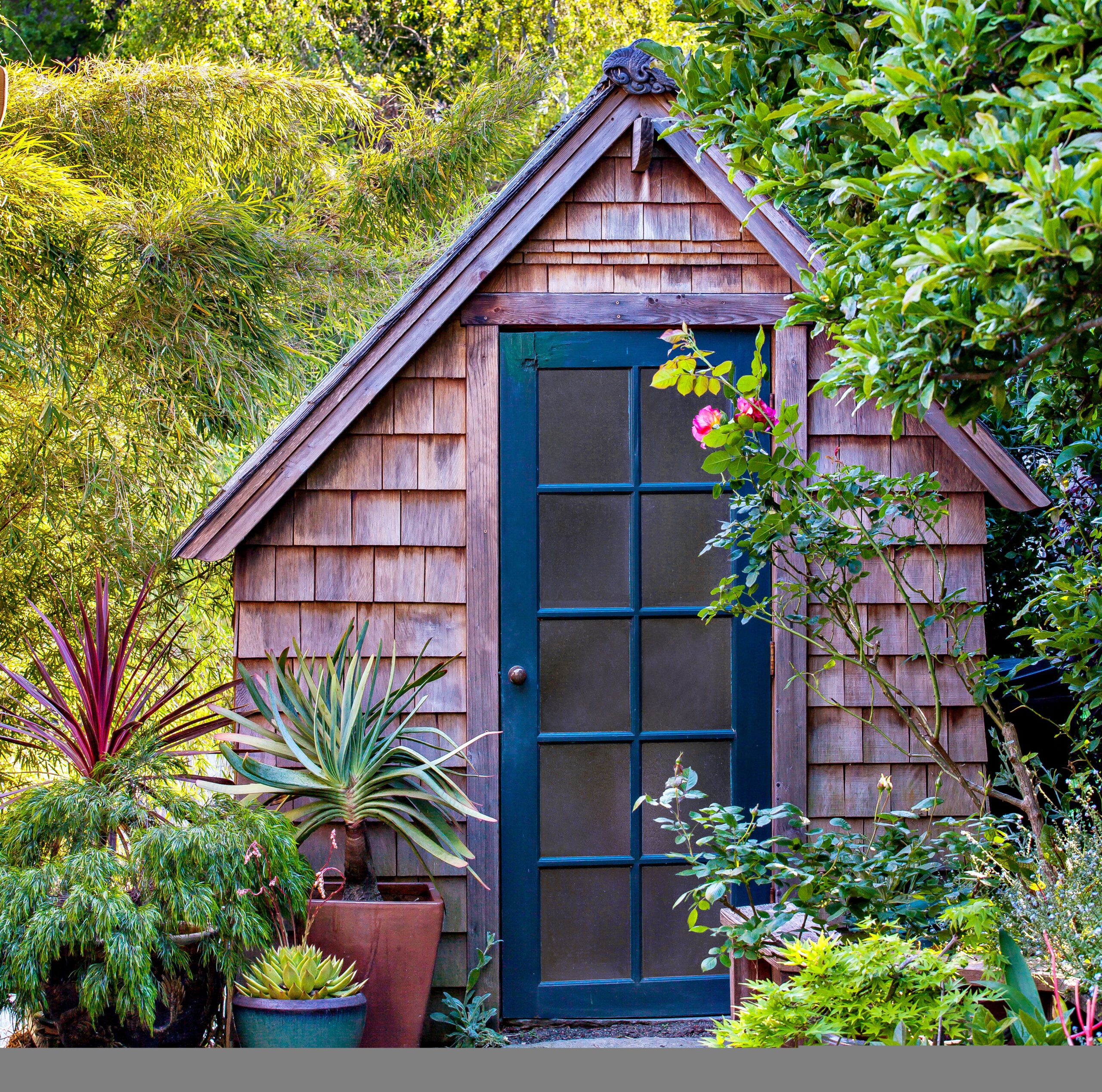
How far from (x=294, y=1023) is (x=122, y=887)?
1.99 feet

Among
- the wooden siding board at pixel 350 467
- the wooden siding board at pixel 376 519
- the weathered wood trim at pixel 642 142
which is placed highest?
the weathered wood trim at pixel 642 142

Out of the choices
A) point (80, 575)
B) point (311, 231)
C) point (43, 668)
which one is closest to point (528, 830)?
point (43, 668)

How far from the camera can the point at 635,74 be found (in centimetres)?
348

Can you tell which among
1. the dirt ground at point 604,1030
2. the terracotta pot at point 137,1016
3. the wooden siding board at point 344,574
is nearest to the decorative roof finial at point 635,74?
the wooden siding board at point 344,574

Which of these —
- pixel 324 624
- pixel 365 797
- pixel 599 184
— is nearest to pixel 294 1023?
A: pixel 365 797

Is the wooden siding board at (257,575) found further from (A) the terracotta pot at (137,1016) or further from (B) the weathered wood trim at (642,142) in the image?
(B) the weathered wood trim at (642,142)

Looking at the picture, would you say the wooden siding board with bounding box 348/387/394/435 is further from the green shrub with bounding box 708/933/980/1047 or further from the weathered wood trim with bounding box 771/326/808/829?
the green shrub with bounding box 708/933/980/1047

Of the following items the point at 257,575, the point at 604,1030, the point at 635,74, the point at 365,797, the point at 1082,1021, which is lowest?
the point at 604,1030

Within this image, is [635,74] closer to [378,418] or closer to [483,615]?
[378,418]

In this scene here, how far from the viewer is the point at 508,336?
3738 mm

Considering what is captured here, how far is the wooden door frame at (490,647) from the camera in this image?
3629 millimetres

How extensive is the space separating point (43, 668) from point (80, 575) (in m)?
1.27

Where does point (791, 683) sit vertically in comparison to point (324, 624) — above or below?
below

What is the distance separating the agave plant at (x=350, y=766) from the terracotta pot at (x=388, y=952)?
13 centimetres
